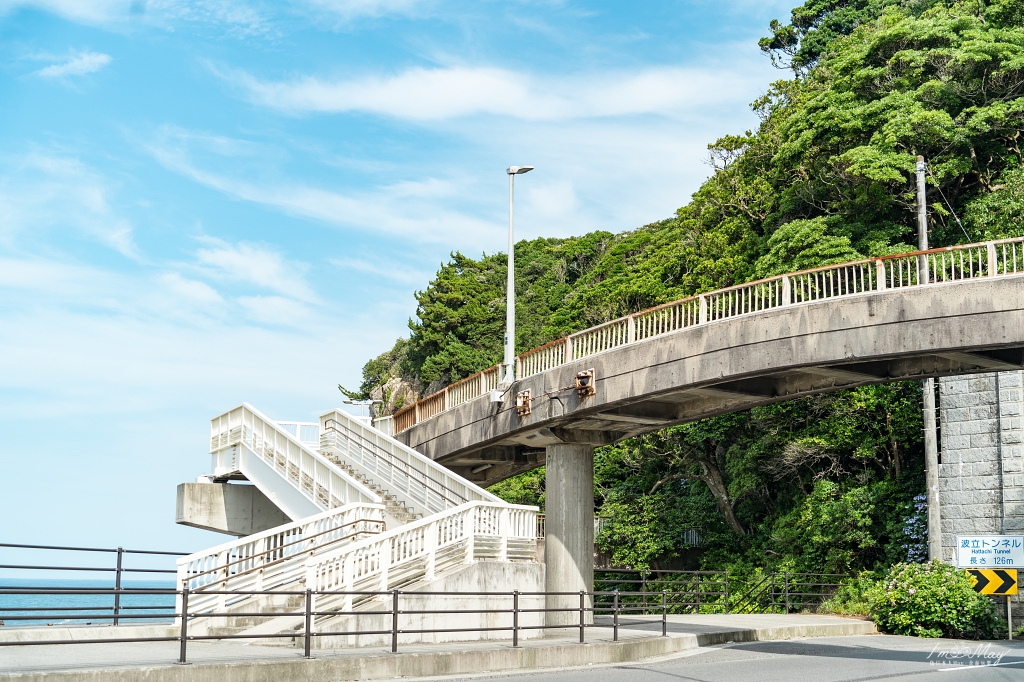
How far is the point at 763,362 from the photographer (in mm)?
21484

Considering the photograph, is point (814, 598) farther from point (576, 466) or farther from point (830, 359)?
point (830, 359)

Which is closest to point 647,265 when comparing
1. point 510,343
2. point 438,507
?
point 510,343

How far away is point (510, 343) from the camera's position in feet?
88.0

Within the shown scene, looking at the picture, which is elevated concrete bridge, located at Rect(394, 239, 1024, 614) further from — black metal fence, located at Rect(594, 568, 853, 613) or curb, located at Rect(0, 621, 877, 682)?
black metal fence, located at Rect(594, 568, 853, 613)

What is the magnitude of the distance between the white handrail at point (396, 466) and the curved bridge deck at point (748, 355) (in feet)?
7.13

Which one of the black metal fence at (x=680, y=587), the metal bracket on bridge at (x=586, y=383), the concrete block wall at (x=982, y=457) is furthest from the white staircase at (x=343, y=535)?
the concrete block wall at (x=982, y=457)

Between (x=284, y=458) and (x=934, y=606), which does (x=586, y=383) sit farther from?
(x=934, y=606)

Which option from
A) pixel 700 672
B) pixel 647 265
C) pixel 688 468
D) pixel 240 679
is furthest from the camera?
pixel 647 265

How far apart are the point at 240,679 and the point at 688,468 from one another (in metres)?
31.9

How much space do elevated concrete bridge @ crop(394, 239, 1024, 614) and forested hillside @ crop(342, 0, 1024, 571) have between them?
8424 millimetres

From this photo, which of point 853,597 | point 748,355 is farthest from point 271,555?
point 853,597

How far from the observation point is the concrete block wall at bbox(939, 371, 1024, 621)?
1061 inches

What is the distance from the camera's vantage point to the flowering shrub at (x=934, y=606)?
82.8ft

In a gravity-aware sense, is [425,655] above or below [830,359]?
below
